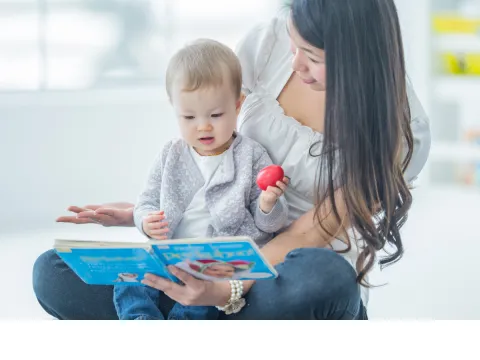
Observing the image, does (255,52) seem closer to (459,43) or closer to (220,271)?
(220,271)

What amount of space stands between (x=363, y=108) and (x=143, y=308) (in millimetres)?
567

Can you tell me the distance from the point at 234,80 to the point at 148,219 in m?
0.34

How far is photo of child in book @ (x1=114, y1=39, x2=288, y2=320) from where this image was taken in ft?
5.21

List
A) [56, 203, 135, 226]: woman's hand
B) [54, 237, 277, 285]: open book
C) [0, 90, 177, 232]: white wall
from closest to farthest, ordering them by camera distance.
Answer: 1. [54, 237, 277, 285]: open book
2. [56, 203, 135, 226]: woman's hand
3. [0, 90, 177, 232]: white wall

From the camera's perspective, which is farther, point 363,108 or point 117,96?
point 117,96

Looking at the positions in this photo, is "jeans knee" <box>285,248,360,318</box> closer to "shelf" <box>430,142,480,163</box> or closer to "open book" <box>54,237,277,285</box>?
"open book" <box>54,237,277,285</box>

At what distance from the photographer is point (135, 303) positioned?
1564 mm

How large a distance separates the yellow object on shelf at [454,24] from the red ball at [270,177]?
297cm

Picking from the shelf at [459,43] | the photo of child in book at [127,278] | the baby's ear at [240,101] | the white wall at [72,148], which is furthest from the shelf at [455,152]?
the photo of child in book at [127,278]

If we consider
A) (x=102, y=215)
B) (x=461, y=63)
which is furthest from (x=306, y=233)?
(x=461, y=63)

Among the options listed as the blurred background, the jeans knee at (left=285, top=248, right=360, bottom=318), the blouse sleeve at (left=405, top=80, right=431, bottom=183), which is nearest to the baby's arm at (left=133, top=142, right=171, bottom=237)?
the jeans knee at (left=285, top=248, right=360, bottom=318)

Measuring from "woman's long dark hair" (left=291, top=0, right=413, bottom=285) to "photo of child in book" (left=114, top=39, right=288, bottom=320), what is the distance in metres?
0.13

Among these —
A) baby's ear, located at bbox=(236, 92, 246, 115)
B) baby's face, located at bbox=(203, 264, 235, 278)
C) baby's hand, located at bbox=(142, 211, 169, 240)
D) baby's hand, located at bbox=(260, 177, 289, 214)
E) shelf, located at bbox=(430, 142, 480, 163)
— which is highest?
baby's ear, located at bbox=(236, 92, 246, 115)

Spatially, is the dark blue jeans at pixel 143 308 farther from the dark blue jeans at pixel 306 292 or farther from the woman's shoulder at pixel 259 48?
the woman's shoulder at pixel 259 48
